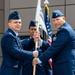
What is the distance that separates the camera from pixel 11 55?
17.6ft

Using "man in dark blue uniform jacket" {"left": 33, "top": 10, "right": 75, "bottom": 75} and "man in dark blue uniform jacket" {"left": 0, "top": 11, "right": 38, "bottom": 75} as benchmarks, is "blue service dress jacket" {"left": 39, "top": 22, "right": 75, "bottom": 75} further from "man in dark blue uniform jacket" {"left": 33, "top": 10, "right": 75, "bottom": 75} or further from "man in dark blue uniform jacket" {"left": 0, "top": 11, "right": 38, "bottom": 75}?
"man in dark blue uniform jacket" {"left": 0, "top": 11, "right": 38, "bottom": 75}

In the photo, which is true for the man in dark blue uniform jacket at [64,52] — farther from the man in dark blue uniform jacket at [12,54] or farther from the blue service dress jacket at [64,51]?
the man in dark blue uniform jacket at [12,54]

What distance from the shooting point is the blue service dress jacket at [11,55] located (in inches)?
209

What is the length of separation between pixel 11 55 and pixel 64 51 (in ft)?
2.71

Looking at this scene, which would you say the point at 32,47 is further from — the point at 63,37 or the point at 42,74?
the point at 63,37

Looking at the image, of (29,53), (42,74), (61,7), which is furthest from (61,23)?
(61,7)

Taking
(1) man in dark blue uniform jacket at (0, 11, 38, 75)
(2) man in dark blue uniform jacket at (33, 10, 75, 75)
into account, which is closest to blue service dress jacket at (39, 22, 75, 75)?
(2) man in dark blue uniform jacket at (33, 10, 75, 75)

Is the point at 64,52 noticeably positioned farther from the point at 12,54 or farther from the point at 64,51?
the point at 12,54

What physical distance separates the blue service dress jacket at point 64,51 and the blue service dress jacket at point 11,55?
47 cm

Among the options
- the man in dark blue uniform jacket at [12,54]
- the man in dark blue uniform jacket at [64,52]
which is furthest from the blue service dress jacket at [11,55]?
the man in dark blue uniform jacket at [64,52]

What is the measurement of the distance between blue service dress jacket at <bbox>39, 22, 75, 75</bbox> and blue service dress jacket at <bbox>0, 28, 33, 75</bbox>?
47 centimetres

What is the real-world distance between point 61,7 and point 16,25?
247 inches

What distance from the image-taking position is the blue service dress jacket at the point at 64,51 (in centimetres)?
525

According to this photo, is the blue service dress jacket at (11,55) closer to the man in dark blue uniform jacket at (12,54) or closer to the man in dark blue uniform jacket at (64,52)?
the man in dark blue uniform jacket at (12,54)
